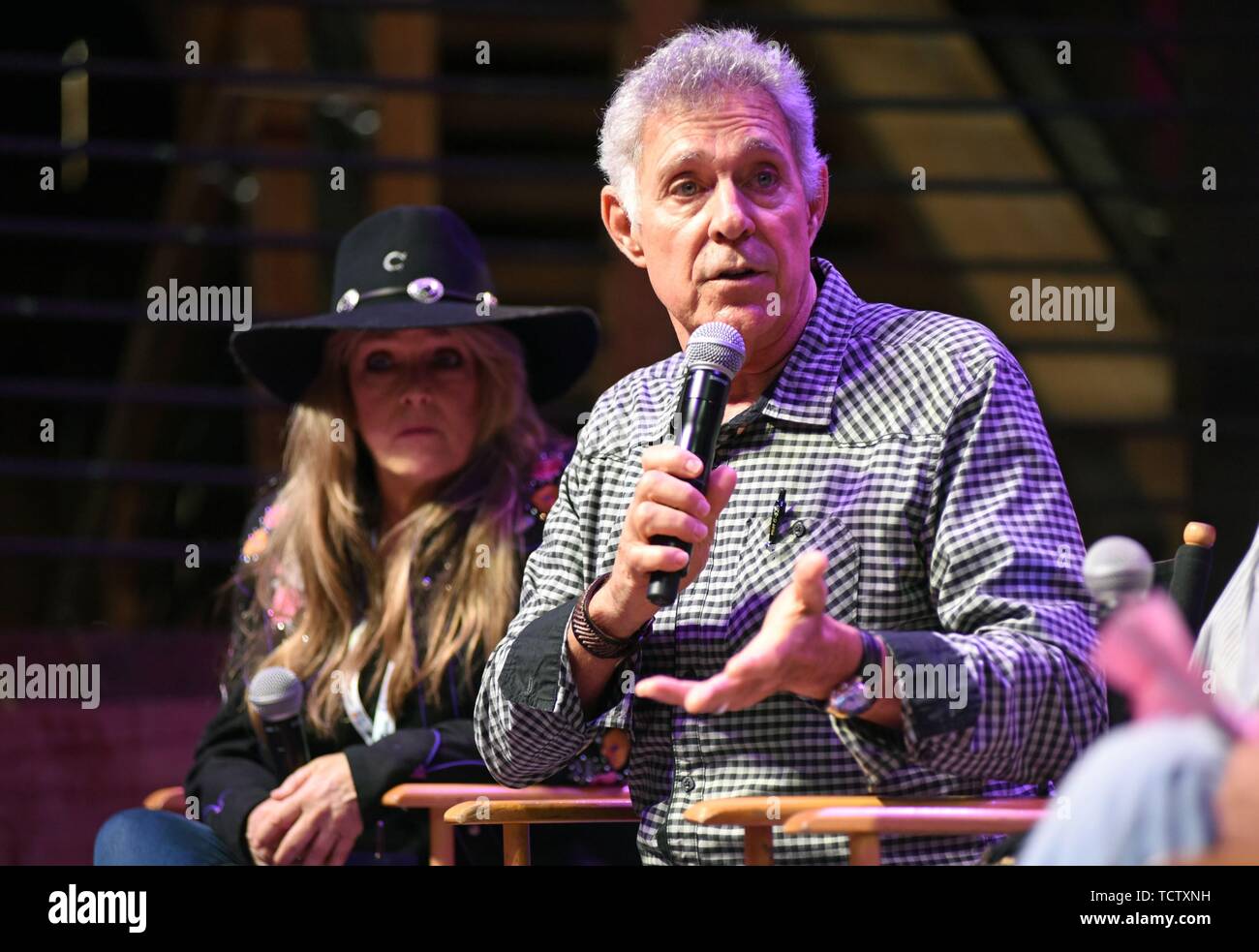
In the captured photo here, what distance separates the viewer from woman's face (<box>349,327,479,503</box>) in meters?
2.99

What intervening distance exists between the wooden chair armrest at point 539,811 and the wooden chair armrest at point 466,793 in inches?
0.7

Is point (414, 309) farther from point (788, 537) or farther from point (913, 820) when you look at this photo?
point (913, 820)

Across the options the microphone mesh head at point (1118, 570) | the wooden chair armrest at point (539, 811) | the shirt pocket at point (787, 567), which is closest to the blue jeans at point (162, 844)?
the wooden chair armrest at point (539, 811)

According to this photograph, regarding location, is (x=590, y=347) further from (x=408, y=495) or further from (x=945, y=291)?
(x=945, y=291)

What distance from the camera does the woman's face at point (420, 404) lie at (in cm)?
299

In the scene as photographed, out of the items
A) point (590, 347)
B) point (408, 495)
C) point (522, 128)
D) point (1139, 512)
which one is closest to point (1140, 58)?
point (1139, 512)

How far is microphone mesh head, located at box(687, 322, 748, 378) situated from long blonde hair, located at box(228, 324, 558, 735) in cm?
93

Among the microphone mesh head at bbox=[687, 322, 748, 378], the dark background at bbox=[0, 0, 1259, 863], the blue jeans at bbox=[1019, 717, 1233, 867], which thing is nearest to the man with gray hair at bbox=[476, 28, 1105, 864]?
the microphone mesh head at bbox=[687, 322, 748, 378]

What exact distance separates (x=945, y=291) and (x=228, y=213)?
352 cm

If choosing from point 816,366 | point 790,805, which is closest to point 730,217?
point 816,366

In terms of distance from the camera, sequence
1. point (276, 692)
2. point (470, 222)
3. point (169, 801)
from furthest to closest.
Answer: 1. point (470, 222)
2. point (169, 801)
3. point (276, 692)

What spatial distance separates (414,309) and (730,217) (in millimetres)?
951

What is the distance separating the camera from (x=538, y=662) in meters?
2.23

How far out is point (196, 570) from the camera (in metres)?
4.92
